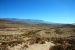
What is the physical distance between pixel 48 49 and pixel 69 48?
7.71 feet

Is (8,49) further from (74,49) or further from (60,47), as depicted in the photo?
(74,49)

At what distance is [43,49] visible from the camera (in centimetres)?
1438

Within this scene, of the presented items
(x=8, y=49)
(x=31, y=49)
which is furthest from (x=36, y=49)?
(x=8, y=49)

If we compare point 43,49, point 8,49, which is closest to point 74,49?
point 43,49

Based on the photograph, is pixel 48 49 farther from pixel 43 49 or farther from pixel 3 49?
pixel 3 49

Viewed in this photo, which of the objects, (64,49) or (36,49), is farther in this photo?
(36,49)

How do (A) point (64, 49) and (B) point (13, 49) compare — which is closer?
(A) point (64, 49)

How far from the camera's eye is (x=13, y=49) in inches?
565

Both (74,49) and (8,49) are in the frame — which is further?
(8,49)

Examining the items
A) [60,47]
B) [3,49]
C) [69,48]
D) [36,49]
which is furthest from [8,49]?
[69,48]

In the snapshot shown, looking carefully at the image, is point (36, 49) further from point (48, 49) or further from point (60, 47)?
point (60, 47)

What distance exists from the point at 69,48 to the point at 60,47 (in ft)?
3.21

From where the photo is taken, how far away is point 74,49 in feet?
41.8

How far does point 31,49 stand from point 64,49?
12.5 feet
